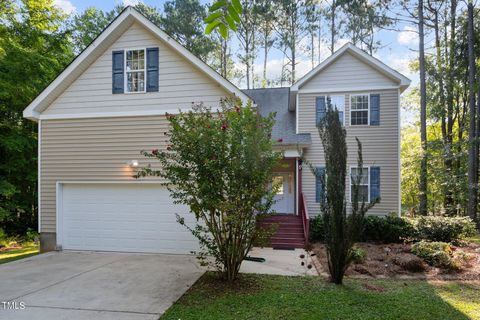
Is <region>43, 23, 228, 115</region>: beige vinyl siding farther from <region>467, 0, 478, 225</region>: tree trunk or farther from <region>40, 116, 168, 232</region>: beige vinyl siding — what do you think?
<region>467, 0, 478, 225</region>: tree trunk

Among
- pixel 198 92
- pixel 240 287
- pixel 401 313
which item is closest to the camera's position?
pixel 401 313

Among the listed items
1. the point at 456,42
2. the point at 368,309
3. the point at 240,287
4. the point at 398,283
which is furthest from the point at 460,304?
the point at 456,42

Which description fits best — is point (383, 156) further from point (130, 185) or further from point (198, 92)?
point (130, 185)

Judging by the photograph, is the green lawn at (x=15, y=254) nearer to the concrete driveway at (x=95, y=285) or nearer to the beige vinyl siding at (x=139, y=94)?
the concrete driveway at (x=95, y=285)

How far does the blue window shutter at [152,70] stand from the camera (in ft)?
27.9

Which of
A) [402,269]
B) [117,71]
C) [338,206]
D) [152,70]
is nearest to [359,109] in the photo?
[402,269]

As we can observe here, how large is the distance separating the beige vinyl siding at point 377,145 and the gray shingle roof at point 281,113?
491 mm

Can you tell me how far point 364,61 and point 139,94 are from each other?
8.40 meters

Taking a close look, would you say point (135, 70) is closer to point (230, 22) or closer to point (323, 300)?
point (230, 22)

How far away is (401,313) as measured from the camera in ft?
13.9

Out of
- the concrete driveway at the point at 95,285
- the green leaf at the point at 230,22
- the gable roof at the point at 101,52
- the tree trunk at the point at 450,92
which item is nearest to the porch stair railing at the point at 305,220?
the concrete driveway at the point at 95,285

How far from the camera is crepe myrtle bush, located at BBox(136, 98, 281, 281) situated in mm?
5086

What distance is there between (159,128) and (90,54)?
2977 mm

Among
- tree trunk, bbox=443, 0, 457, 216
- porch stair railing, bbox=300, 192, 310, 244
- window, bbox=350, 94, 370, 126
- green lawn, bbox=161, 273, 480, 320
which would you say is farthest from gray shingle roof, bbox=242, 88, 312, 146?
tree trunk, bbox=443, 0, 457, 216
